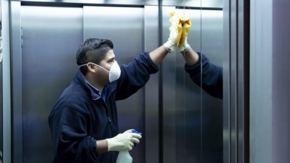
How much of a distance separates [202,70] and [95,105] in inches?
24.4

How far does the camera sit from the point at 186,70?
1.54 m

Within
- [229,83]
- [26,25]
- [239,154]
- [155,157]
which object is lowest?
[155,157]

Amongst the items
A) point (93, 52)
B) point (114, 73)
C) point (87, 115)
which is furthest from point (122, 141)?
point (93, 52)

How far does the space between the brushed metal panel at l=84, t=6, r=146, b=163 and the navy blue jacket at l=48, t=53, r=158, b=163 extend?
227 mm

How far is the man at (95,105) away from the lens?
148 cm

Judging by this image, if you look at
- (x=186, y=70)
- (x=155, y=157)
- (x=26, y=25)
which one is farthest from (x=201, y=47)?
(x=26, y=25)

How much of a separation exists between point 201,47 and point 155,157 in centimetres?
100

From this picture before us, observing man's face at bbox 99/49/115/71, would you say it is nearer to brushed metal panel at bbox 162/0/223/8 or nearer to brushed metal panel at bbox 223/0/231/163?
brushed metal panel at bbox 162/0/223/8

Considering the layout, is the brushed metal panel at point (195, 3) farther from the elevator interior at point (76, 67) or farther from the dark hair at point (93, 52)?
the dark hair at point (93, 52)

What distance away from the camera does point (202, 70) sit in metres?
1.26

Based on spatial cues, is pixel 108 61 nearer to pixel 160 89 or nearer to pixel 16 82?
pixel 160 89

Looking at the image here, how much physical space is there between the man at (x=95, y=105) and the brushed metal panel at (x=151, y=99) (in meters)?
0.24

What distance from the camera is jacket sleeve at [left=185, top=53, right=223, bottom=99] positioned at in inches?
39.2

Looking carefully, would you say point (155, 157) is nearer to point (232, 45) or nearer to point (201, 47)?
point (201, 47)
